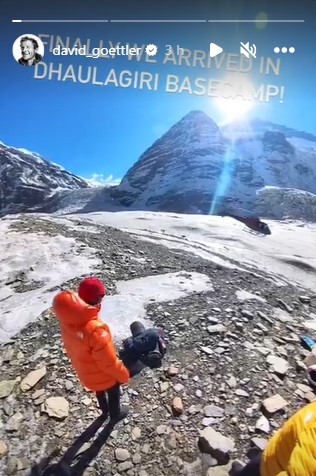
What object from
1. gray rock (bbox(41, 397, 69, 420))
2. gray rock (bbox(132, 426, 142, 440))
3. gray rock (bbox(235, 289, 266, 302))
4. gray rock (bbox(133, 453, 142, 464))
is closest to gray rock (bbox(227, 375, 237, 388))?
gray rock (bbox(132, 426, 142, 440))

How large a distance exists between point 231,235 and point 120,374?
1510cm

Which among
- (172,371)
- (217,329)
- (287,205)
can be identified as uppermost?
(217,329)

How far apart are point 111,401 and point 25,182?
183 m

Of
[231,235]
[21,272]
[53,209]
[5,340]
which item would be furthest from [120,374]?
[53,209]

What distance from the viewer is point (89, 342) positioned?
371 centimetres

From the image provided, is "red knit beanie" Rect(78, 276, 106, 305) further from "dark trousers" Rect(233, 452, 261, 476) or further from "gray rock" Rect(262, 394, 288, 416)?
"gray rock" Rect(262, 394, 288, 416)

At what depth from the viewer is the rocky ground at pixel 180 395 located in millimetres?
3883

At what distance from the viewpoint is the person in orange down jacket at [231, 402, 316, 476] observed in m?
2.20

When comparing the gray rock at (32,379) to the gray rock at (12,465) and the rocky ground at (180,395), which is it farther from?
the gray rock at (12,465)

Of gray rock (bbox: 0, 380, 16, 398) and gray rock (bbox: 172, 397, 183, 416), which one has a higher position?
gray rock (bbox: 172, 397, 183, 416)

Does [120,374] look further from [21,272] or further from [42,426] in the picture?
[21,272]

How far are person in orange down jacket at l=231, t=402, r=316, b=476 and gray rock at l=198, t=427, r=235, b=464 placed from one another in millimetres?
1234

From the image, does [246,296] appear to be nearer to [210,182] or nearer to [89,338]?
[89,338]

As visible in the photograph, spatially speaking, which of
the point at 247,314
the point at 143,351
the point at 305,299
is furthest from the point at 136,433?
the point at 305,299
